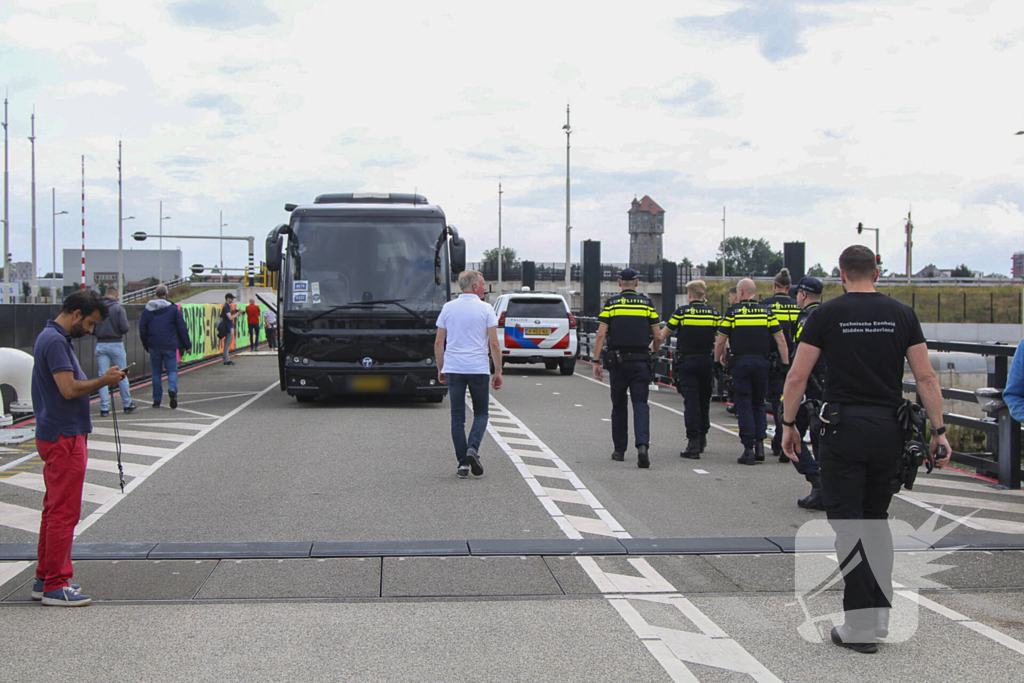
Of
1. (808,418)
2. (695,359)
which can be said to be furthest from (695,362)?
(808,418)

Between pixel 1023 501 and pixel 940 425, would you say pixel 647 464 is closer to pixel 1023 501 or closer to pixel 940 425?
pixel 1023 501

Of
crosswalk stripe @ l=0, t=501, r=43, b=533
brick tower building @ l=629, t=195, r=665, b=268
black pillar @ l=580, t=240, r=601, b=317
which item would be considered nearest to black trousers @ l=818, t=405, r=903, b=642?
crosswalk stripe @ l=0, t=501, r=43, b=533

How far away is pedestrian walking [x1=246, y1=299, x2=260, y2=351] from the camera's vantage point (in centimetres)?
3503

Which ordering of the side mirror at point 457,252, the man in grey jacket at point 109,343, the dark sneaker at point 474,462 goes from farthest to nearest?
the side mirror at point 457,252
the man in grey jacket at point 109,343
the dark sneaker at point 474,462

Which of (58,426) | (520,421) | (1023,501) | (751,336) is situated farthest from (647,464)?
(58,426)

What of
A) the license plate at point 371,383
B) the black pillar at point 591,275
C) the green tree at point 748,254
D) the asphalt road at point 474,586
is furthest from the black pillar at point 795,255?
the green tree at point 748,254

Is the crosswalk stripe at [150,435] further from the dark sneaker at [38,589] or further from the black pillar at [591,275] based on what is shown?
the black pillar at [591,275]

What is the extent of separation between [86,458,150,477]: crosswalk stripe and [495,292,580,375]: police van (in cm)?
1376

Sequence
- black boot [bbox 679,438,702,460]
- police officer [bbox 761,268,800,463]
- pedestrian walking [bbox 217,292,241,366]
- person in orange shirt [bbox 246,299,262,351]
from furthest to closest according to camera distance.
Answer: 1. person in orange shirt [bbox 246,299,262,351]
2. pedestrian walking [bbox 217,292,241,366]
3. black boot [bbox 679,438,702,460]
4. police officer [bbox 761,268,800,463]

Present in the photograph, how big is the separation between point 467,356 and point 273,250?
21.5 feet

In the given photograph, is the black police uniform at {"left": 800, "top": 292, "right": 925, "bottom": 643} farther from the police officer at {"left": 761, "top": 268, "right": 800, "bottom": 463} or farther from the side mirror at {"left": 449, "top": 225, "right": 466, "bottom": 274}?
the side mirror at {"left": 449, "top": 225, "right": 466, "bottom": 274}

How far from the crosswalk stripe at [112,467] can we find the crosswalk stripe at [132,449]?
0.54 metres

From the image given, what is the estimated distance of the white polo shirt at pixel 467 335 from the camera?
9391 millimetres

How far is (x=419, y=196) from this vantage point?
677 inches
